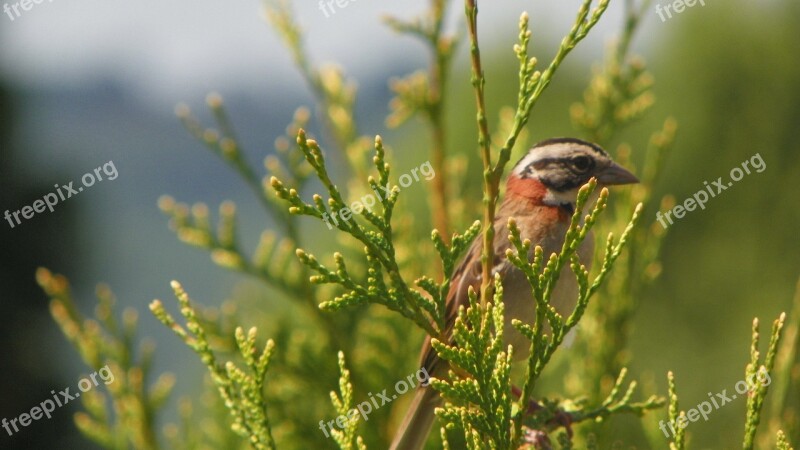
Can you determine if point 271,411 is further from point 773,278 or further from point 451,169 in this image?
point 773,278

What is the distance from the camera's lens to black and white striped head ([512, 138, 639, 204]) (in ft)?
7.66

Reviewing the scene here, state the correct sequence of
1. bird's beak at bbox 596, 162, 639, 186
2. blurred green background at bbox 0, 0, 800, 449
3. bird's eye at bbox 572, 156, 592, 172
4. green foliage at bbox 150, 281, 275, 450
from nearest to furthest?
green foliage at bbox 150, 281, 275, 450 → bird's beak at bbox 596, 162, 639, 186 → bird's eye at bbox 572, 156, 592, 172 → blurred green background at bbox 0, 0, 800, 449

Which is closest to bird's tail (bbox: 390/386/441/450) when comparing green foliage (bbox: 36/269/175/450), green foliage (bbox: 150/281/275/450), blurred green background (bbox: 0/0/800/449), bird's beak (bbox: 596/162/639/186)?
green foliage (bbox: 150/281/275/450)

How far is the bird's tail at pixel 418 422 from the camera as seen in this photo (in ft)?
7.59

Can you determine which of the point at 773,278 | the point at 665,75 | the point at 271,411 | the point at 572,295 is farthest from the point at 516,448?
the point at 665,75

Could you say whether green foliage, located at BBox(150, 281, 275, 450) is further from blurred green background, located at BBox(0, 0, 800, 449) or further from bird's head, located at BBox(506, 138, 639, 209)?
blurred green background, located at BBox(0, 0, 800, 449)

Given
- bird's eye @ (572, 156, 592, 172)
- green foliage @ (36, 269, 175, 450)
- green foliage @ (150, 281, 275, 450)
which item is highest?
green foliage @ (36, 269, 175, 450)

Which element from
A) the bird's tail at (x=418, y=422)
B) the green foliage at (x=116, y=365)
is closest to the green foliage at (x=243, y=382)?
the bird's tail at (x=418, y=422)

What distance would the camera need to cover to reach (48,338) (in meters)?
11.6

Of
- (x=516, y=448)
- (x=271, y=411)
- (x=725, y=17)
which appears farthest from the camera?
(x=725, y=17)

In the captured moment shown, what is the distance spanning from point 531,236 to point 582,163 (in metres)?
0.26

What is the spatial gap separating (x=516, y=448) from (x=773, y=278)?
511 inches

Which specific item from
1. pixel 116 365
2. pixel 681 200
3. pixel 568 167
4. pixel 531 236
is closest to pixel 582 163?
pixel 568 167

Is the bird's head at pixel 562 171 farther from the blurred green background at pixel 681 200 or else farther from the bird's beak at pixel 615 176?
the blurred green background at pixel 681 200
